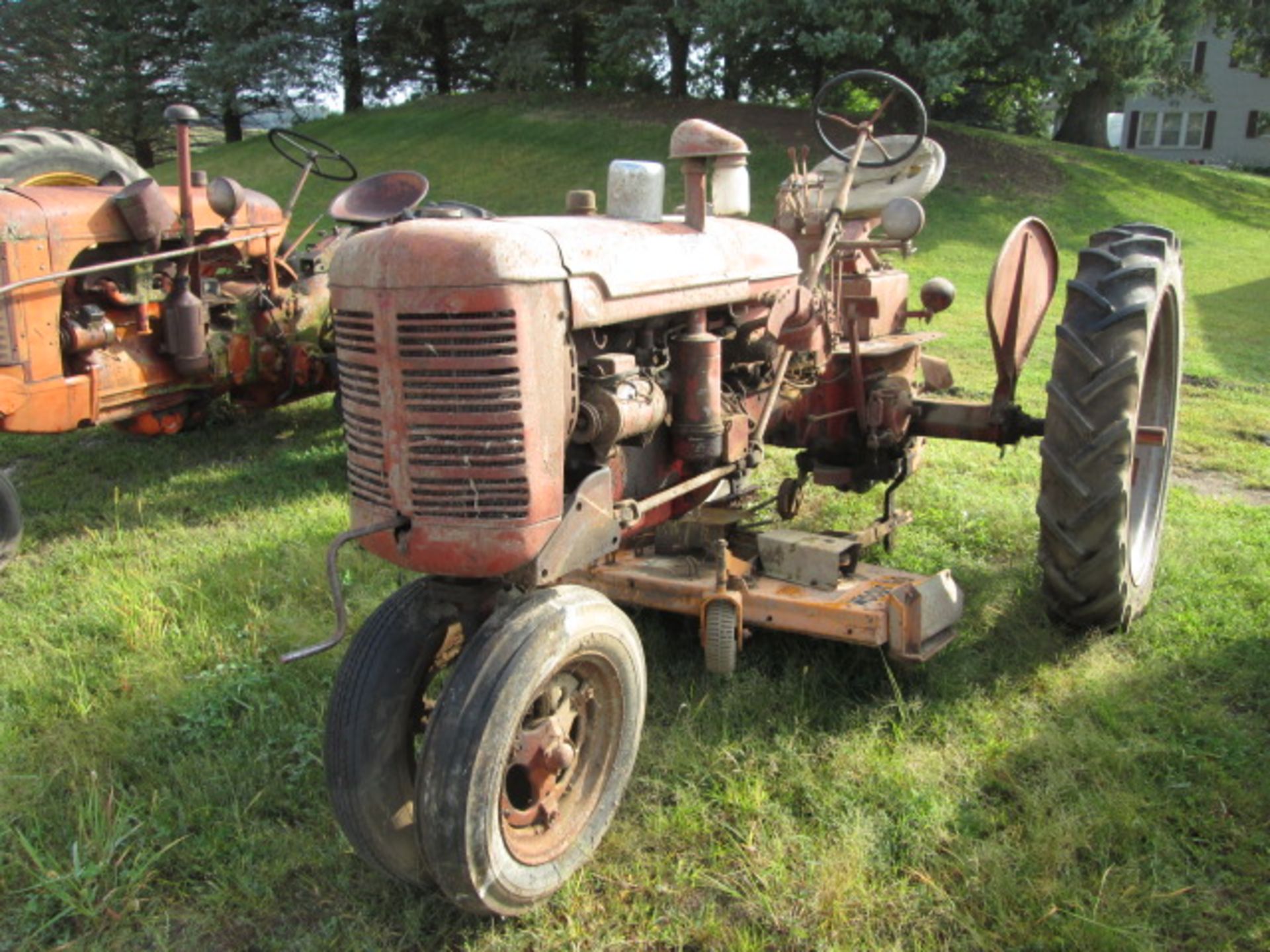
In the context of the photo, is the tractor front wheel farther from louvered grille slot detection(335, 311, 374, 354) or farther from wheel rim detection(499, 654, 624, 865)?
louvered grille slot detection(335, 311, 374, 354)

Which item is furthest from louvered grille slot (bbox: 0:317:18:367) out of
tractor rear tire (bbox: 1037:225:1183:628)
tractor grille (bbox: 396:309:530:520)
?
tractor rear tire (bbox: 1037:225:1183:628)

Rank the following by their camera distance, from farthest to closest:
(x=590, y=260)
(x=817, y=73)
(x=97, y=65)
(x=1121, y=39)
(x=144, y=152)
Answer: (x=144, y=152)
(x=97, y=65)
(x=817, y=73)
(x=1121, y=39)
(x=590, y=260)

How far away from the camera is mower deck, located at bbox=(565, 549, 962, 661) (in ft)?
10.3

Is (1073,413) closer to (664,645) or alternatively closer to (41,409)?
(664,645)

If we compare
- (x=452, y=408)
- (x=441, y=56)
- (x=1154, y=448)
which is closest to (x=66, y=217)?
(x=452, y=408)

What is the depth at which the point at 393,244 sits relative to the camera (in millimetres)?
2273

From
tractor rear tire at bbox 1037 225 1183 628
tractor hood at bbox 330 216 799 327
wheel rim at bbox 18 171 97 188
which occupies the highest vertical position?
wheel rim at bbox 18 171 97 188

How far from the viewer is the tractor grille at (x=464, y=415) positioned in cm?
226

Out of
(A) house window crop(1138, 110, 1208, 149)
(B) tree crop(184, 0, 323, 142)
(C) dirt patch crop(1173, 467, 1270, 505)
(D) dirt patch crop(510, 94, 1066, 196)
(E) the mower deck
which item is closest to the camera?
(E) the mower deck

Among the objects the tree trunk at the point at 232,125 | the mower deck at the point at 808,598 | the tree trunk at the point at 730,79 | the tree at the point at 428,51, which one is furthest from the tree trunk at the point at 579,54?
the mower deck at the point at 808,598

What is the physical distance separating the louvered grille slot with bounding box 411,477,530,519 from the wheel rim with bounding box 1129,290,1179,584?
2.54 metres

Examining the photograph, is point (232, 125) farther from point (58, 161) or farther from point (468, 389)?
point (468, 389)

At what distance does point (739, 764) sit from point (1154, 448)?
92.1 inches

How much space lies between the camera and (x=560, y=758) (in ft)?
8.11
